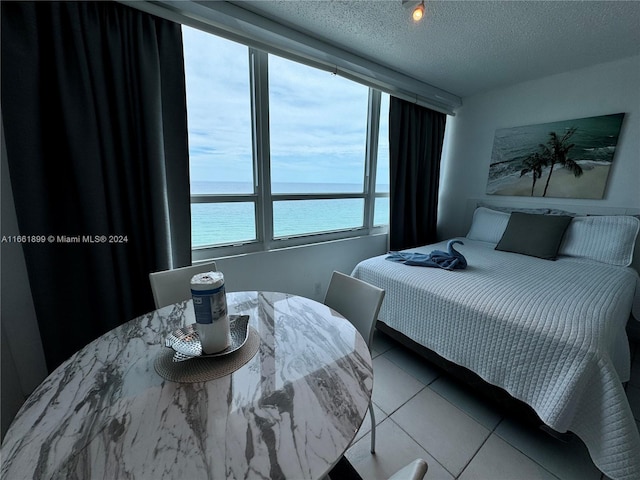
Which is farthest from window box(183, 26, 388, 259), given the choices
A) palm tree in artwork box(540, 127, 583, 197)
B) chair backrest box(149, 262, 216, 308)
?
palm tree in artwork box(540, 127, 583, 197)

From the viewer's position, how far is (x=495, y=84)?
274 centimetres

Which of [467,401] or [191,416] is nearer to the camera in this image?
[191,416]

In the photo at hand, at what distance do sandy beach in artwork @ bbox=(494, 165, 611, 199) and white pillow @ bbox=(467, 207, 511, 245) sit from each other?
346mm

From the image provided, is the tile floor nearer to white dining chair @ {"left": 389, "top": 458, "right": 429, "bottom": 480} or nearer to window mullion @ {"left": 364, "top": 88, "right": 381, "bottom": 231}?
white dining chair @ {"left": 389, "top": 458, "right": 429, "bottom": 480}

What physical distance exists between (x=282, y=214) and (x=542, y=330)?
1.92m

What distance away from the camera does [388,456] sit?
4.00 feet

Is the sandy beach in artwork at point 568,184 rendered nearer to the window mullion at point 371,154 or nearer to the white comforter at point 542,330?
the white comforter at point 542,330

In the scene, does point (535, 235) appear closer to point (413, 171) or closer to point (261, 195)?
point (413, 171)

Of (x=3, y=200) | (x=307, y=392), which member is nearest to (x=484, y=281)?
(x=307, y=392)

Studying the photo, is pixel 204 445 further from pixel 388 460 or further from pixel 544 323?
pixel 544 323

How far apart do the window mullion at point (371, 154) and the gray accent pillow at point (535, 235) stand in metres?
1.33

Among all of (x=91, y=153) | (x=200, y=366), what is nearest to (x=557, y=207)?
(x=200, y=366)


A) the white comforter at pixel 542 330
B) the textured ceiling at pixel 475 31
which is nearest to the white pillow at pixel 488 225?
the white comforter at pixel 542 330

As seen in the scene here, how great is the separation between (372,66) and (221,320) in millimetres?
2518
